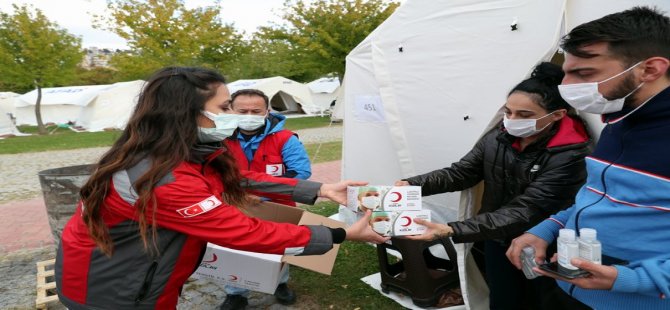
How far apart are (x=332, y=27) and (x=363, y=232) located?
19.1 m

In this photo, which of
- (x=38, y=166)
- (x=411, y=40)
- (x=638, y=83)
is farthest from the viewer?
(x=38, y=166)

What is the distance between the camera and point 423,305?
11.2ft

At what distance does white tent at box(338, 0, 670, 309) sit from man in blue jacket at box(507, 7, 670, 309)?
1124 mm

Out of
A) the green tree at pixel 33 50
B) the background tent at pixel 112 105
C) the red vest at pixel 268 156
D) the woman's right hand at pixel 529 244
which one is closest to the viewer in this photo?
the woman's right hand at pixel 529 244

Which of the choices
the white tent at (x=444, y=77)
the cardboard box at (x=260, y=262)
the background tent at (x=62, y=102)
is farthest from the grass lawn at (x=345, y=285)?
the background tent at (x=62, y=102)

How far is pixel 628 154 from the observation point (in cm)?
160

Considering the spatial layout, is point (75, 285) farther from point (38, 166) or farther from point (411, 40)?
point (38, 166)

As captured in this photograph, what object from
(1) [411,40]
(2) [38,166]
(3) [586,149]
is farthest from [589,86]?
(2) [38,166]

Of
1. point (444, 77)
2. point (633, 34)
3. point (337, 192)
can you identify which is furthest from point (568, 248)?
point (444, 77)

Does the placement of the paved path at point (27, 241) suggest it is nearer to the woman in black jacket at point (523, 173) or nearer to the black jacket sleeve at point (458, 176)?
the black jacket sleeve at point (458, 176)

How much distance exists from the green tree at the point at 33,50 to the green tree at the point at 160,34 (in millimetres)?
2475

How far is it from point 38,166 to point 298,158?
10386 mm

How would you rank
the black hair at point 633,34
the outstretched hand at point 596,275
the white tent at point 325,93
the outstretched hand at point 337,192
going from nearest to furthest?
the outstretched hand at point 596,275 → the black hair at point 633,34 → the outstretched hand at point 337,192 → the white tent at point 325,93

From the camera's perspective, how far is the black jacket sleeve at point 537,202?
2371 millimetres
